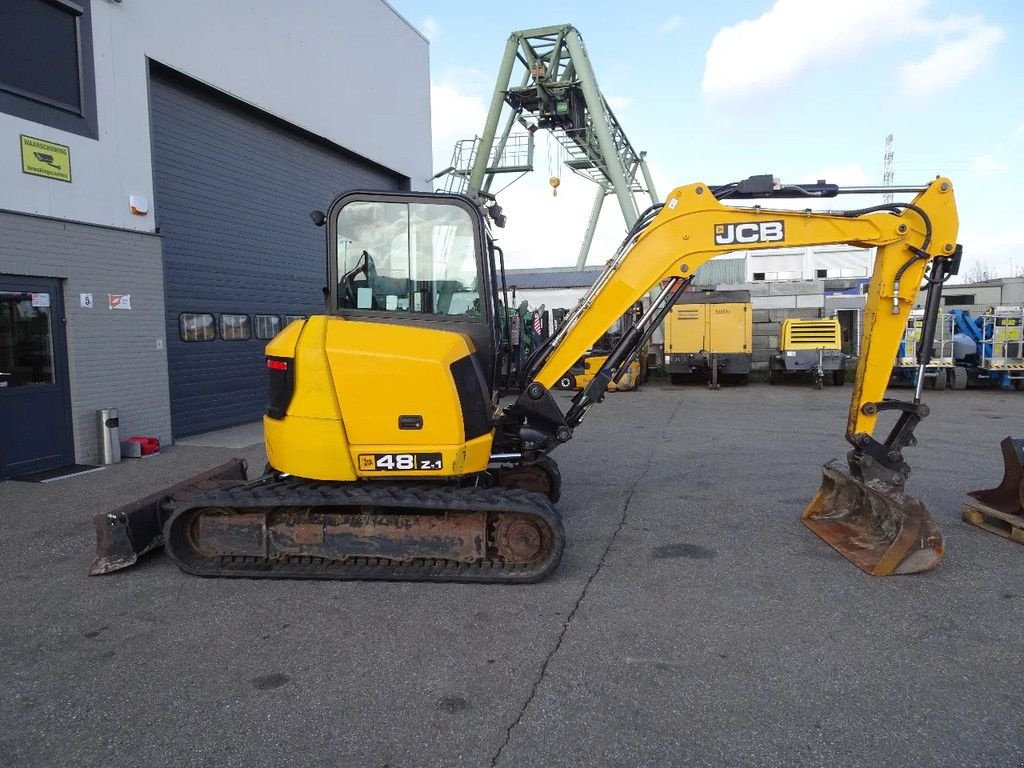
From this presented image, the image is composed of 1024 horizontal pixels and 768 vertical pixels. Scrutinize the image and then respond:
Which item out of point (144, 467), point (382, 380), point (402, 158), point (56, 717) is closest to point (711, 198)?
point (382, 380)

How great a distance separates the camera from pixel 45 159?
26.8 ft

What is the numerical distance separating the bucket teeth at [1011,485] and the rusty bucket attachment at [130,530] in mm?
6639

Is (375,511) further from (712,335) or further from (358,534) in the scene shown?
(712,335)

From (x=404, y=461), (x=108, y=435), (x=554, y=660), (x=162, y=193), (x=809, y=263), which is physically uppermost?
→ (x=809, y=263)

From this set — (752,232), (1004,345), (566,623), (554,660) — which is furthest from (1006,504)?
(1004,345)

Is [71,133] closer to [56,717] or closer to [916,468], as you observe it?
[56,717]

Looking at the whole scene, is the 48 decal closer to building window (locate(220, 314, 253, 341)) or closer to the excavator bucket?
the excavator bucket

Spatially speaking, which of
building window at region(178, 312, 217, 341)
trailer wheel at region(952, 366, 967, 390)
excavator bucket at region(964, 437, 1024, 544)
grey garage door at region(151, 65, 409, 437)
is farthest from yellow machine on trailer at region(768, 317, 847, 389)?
building window at region(178, 312, 217, 341)

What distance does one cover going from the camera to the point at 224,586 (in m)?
4.74

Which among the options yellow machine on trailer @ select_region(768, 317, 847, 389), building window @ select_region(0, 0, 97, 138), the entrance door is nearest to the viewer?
building window @ select_region(0, 0, 97, 138)

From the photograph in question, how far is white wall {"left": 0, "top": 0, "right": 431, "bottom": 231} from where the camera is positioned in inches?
342

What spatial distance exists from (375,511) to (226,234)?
833 cm

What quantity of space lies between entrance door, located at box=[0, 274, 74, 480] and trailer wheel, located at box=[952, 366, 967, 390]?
18294mm

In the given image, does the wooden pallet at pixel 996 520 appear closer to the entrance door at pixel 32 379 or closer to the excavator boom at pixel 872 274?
the excavator boom at pixel 872 274
